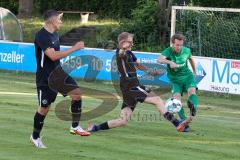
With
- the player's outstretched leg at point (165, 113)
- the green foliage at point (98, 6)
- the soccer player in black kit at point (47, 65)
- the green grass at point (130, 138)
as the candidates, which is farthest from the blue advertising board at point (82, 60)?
the green foliage at point (98, 6)

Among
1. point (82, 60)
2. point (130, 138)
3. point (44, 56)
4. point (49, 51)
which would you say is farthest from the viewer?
point (82, 60)

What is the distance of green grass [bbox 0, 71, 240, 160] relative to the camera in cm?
1072

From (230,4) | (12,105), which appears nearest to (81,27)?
(230,4)

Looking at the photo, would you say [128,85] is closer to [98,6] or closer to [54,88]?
[54,88]

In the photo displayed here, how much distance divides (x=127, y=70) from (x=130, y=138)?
3.69 feet

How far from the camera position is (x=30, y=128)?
13094mm

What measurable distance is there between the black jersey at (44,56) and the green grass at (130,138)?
1060mm

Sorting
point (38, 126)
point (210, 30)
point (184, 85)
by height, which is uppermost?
point (38, 126)

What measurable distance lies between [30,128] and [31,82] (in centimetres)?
1120

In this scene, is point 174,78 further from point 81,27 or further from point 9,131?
point 81,27

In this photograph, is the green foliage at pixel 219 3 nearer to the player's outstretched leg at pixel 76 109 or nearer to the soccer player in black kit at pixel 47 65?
the player's outstretched leg at pixel 76 109

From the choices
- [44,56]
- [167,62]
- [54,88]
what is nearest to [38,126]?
[54,88]

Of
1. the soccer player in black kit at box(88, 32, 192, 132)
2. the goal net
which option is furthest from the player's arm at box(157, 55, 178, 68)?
the goal net

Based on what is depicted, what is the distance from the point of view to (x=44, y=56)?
11062 millimetres
